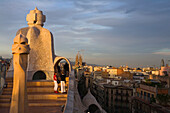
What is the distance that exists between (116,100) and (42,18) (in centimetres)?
3139

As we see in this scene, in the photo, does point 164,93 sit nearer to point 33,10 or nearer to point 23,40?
point 33,10

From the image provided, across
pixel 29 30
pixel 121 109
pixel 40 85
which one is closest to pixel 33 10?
pixel 29 30

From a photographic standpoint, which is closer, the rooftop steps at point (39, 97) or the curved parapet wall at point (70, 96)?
the curved parapet wall at point (70, 96)

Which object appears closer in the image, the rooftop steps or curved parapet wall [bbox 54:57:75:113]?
curved parapet wall [bbox 54:57:75:113]

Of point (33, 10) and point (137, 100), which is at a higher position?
point (33, 10)

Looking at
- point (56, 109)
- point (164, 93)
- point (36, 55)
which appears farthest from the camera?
point (164, 93)

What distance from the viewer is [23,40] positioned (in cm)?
577

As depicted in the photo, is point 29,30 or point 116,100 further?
point 116,100

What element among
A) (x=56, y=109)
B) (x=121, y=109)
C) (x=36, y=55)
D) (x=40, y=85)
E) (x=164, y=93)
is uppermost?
(x=36, y=55)

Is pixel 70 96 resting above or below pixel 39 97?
above

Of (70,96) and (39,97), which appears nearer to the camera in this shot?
(70,96)

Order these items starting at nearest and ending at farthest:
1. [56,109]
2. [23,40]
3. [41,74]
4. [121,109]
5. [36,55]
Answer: [23,40]
[56,109]
[36,55]
[41,74]
[121,109]

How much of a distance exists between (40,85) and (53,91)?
1115 millimetres

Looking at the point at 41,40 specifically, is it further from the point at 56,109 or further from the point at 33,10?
the point at 56,109
